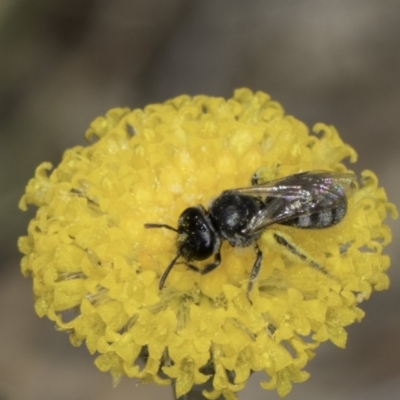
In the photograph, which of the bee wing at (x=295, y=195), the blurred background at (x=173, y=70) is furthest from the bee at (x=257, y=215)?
the blurred background at (x=173, y=70)

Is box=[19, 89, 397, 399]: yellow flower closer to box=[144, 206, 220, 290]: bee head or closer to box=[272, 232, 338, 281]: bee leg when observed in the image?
box=[272, 232, 338, 281]: bee leg

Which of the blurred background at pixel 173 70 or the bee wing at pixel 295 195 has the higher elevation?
the blurred background at pixel 173 70

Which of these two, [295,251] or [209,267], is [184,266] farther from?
[295,251]

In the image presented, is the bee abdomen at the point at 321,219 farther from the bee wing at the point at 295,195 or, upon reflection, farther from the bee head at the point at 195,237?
the bee head at the point at 195,237

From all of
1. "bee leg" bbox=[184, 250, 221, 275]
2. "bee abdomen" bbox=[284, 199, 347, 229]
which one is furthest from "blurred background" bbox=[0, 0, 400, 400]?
"bee leg" bbox=[184, 250, 221, 275]

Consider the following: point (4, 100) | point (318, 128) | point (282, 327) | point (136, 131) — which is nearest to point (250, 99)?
point (318, 128)

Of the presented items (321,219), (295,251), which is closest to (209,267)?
(295,251)
